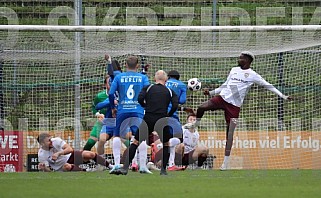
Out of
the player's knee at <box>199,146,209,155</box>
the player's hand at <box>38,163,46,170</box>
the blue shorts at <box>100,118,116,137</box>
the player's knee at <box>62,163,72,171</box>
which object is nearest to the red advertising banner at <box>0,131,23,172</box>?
the player's hand at <box>38,163,46,170</box>

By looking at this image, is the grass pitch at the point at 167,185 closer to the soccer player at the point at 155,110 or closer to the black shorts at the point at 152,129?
the soccer player at the point at 155,110

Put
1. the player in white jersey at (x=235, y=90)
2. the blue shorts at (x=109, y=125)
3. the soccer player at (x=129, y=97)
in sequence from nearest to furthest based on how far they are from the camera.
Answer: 1. the soccer player at (x=129, y=97)
2. the player in white jersey at (x=235, y=90)
3. the blue shorts at (x=109, y=125)

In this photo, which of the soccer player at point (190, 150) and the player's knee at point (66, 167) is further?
the soccer player at point (190, 150)

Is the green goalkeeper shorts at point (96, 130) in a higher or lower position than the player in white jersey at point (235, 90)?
lower

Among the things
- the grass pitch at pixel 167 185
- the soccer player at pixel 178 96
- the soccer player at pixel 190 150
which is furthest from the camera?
the soccer player at pixel 190 150

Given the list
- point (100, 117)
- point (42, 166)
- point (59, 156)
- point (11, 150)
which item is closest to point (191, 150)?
point (100, 117)

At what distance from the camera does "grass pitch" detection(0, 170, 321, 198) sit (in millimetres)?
9641

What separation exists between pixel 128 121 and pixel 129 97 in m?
0.45

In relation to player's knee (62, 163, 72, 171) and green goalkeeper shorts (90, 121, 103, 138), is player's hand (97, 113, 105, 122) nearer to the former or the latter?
green goalkeeper shorts (90, 121, 103, 138)

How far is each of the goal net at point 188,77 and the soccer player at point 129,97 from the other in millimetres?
2897

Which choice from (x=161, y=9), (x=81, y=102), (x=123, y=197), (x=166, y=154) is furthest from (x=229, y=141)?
(x=161, y=9)

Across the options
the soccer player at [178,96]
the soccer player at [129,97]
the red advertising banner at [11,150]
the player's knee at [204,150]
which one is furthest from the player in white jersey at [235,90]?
the red advertising banner at [11,150]

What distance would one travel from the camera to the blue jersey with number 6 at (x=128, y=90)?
13391mm

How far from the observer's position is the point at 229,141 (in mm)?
14852
